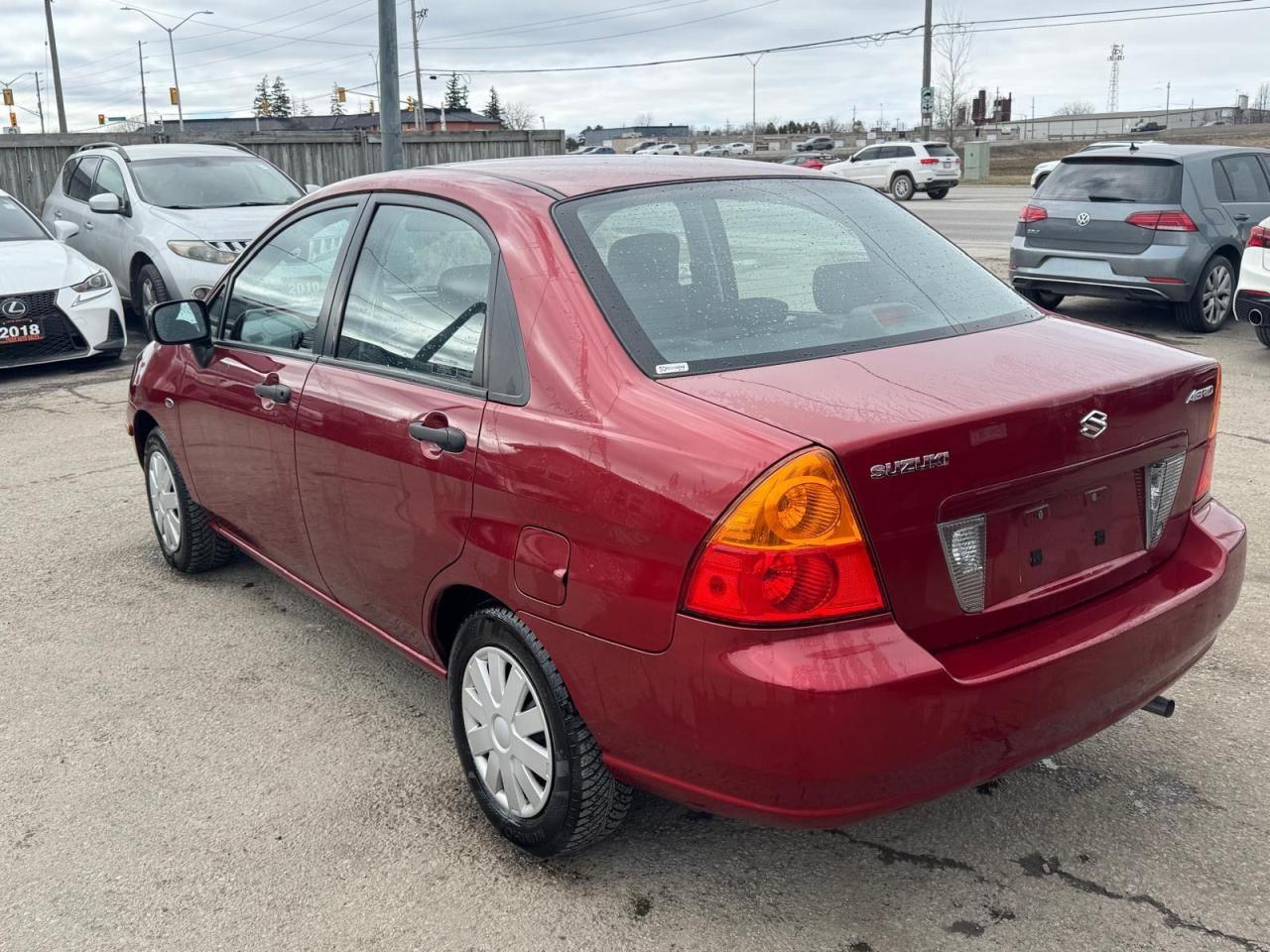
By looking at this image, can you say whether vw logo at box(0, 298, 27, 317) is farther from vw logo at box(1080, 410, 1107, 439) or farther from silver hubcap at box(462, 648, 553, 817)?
vw logo at box(1080, 410, 1107, 439)

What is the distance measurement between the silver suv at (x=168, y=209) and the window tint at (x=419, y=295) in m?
7.04

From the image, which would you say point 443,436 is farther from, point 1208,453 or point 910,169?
point 910,169

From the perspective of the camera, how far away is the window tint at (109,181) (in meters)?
11.3

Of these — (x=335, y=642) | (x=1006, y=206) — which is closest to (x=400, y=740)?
(x=335, y=642)

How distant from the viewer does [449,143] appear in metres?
21.8

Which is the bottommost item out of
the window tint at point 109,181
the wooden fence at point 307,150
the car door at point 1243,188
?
the car door at point 1243,188

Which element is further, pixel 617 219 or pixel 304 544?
pixel 304 544

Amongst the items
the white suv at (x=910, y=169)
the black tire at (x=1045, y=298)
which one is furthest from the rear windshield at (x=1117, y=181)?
the white suv at (x=910, y=169)

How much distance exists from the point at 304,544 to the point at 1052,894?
7.77 ft

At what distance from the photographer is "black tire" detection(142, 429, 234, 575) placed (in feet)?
15.6

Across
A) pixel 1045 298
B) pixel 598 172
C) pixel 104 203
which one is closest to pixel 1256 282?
pixel 1045 298

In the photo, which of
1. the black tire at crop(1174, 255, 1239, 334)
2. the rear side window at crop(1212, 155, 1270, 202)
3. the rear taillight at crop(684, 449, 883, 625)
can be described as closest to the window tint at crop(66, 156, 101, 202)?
the black tire at crop(1174, 255, 1239, 334)

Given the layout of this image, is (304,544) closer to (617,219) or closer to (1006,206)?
(617,219)

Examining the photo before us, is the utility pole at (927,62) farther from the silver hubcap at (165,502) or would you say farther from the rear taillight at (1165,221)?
the silver hubcap at (165,502)
